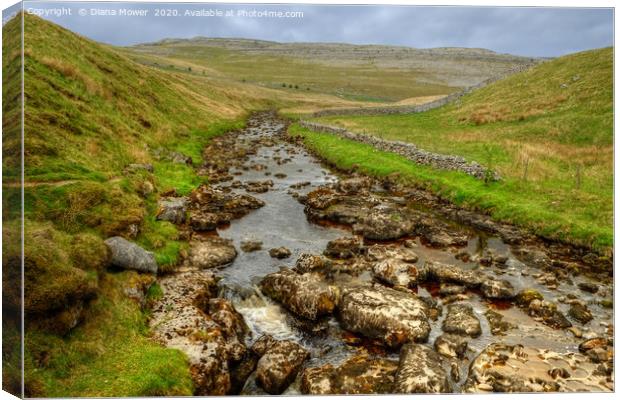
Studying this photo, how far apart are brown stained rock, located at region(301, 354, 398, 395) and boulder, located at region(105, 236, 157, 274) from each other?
7.73 meters

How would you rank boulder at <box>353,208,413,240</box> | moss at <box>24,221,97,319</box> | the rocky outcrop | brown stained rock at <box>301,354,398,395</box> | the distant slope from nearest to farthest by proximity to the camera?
moss at <box>24,221,97,319</box>
brown stained rock at <box>301,354,398,395</box>
boulder at <box>353,208,413,240</box>
the rocky outcrop
the distant slope

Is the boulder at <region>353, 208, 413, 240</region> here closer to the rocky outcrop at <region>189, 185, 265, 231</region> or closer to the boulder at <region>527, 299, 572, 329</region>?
the rocky outcrop at <region>189, 185, 265, 231</region>

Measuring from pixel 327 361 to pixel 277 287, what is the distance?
4.46m

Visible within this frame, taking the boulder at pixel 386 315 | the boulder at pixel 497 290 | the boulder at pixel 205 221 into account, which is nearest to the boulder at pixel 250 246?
the boulder at pixel 205 221

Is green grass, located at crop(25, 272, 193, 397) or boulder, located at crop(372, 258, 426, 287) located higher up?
boulder, located at crop(372, 258, 426, 287)

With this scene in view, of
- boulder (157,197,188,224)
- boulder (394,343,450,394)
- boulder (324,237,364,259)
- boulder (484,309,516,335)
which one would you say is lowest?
boulder (394,343,450,394)

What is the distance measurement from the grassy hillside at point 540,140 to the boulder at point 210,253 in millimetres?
16678

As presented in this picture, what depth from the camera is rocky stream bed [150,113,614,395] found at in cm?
1204

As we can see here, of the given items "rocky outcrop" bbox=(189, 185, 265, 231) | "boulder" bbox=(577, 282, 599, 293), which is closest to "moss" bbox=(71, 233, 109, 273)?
"rocky outcrop" bbox=(189, 185, 265, 231)

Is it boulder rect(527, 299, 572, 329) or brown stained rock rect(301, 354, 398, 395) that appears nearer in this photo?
brown stained rock rect(301, 354, 398, 395)

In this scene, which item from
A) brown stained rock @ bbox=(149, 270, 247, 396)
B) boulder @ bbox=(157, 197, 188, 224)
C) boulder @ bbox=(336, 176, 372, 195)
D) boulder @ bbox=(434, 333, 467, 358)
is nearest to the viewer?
brown stained rock @ bbox=(149, 270, 247, 396)

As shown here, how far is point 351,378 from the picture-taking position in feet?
39.0

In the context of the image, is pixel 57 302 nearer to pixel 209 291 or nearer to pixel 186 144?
pixel 209 291

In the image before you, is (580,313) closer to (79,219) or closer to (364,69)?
(79,219)
